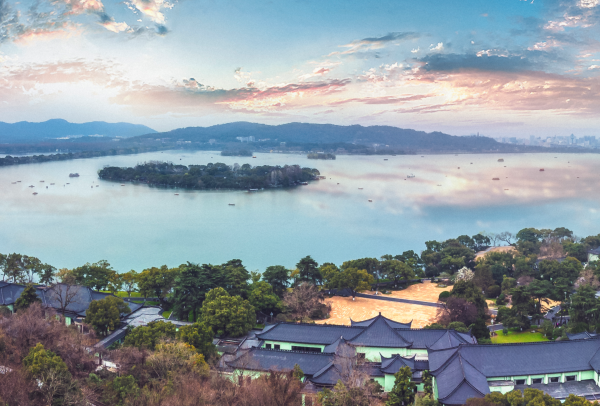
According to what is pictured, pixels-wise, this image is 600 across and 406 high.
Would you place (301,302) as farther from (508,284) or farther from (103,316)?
(508,284)

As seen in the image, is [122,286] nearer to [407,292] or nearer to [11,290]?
[11,290]

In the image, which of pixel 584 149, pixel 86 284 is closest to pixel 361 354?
pixel 86 284

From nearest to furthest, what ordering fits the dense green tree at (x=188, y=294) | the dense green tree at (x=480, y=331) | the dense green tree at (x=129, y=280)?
the dense green tree at (x=480, y=331), the dense green tree at (x=188, y=294), the dense green tree at (x=129, y=280)

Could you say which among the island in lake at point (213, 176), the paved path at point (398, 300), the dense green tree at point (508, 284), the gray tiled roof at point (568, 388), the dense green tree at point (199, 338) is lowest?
the paved path at point (398, 300)

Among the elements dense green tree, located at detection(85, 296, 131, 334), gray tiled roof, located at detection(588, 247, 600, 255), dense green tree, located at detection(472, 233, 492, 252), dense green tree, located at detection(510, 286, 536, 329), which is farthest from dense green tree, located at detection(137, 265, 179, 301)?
gray tiled roof, located at detection(588, 247, 600, 255)

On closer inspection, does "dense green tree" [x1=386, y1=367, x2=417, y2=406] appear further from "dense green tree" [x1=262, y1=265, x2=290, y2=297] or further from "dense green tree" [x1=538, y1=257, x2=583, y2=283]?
"dense green tree" [x1=538, y1=257, x2=583, y2=283]

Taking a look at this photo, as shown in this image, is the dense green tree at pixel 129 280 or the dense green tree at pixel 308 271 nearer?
the dense green tree at pixel 129 280

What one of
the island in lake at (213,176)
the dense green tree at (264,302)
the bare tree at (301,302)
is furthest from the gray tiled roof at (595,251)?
the island in lake at (213,176)

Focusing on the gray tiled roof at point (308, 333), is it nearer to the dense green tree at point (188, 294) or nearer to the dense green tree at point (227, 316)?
the dense green tree at point (227, 316)

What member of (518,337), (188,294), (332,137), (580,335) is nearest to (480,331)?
(518,337)
